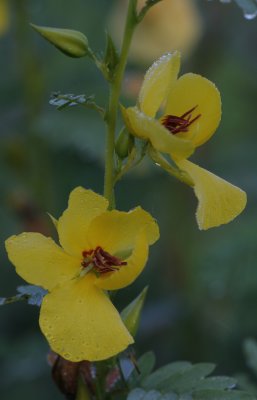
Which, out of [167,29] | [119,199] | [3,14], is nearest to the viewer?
[3,14]

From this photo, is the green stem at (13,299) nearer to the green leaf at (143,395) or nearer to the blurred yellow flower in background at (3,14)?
the green leaf at (143,395)

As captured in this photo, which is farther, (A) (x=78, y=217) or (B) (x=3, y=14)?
(B) (x=3, y=14)

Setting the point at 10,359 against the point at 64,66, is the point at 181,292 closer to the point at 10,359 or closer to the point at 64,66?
the point at 10,359

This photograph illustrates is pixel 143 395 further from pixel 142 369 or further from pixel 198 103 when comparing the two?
pixel 198 103

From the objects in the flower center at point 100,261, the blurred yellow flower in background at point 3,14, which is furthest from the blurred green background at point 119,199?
the flower center at point 100,261

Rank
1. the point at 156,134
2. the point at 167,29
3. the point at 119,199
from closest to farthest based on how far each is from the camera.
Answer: the point at 156,134
the point at 119,199
the point at 167,29

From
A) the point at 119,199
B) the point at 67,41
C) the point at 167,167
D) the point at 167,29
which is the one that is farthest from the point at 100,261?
the point at 167,29
